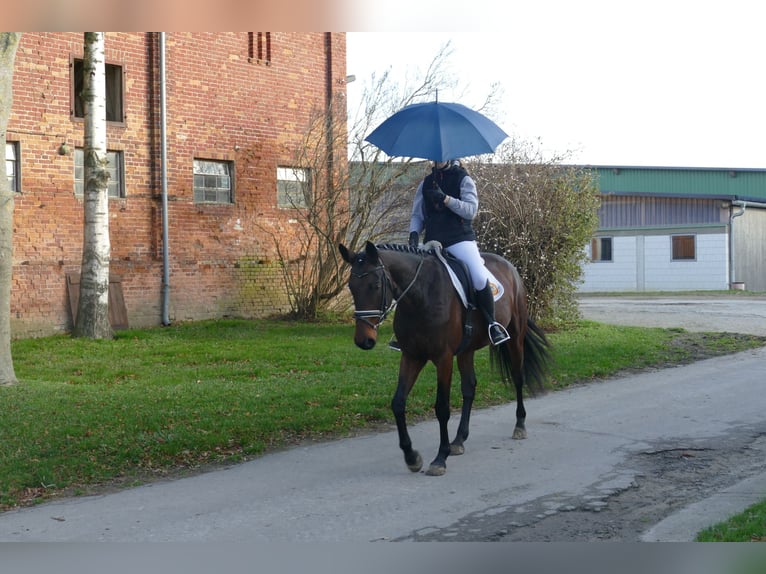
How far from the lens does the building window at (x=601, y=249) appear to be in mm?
43594

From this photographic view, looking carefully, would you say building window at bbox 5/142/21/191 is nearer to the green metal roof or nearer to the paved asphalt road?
the paved asphalt road

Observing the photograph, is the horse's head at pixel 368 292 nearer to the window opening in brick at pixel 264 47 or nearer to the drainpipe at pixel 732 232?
the window opening in brick at pixel 264 47

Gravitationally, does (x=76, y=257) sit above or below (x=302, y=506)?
above

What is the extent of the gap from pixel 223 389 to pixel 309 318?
10.1 m

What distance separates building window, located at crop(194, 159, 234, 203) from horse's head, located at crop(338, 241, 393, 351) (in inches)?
583

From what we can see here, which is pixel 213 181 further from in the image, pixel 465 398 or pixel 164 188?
pixel 465 398

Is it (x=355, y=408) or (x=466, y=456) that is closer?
(x=466, y=456)

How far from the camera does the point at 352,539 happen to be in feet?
18.4

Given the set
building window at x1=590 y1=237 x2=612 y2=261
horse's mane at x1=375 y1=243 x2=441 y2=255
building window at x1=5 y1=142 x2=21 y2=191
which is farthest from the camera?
building window at x1=590 y1=237 x2=612 y2=261

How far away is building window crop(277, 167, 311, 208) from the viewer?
21500mm

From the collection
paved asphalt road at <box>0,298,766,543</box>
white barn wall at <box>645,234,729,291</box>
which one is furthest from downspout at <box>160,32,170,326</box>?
white barn wall at <box>645,234,729,291</box>

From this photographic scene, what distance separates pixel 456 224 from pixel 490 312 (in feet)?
2.93

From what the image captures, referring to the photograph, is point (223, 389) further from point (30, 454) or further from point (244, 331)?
point (244, 331)
